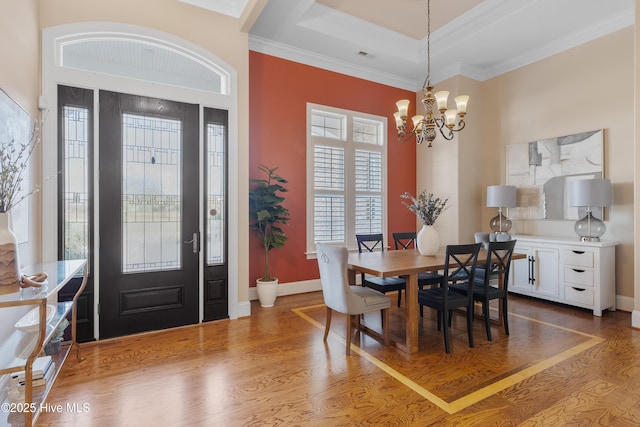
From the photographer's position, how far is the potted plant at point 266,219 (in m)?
4.39

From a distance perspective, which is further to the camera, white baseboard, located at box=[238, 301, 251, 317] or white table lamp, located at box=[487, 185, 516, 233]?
white table lamp, located at box=[487, 185, 516, 233]

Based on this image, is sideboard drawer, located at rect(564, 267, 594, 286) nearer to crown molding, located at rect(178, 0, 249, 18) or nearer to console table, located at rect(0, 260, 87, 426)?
crown molding, located at rect(178, 0, 249, 18)

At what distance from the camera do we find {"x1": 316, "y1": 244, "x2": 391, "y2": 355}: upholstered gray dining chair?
2.88m

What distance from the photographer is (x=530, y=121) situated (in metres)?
5.18

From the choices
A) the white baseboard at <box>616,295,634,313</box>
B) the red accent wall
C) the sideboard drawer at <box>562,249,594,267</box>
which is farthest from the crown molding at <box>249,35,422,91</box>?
the white baseboard at <box>616,295,634,313</box>

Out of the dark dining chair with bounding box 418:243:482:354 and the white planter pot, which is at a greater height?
the dark dining chair with bounding box 418:243:482:354

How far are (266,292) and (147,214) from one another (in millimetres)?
1768

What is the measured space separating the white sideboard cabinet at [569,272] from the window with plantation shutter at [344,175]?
2.28 m

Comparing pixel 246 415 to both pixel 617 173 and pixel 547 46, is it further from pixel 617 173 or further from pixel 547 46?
pixel 547 46

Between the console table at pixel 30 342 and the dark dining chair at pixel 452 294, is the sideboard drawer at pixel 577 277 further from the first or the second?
the console table at pixel 30 342

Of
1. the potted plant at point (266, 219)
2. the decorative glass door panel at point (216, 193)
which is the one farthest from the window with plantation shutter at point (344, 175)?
the decorative glass door panel at point (216, 193)

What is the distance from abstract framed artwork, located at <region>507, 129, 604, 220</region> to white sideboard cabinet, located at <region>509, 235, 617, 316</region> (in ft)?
1.89

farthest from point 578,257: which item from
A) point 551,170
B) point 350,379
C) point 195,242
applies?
point 195,242

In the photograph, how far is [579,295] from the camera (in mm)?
4152
